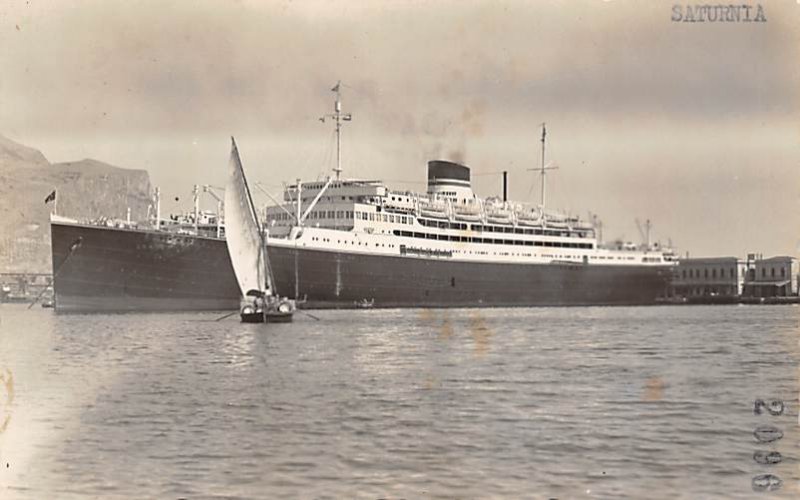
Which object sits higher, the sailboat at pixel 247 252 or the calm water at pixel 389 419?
the sailboat at pixel 247 252

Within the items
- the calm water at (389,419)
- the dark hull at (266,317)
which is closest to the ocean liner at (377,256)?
the dark hull at (266,317)

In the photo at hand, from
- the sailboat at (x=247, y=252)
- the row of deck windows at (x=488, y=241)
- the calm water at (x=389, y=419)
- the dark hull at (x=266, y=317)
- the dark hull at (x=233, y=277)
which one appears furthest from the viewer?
the row of deck windows at (x=488, y=241)

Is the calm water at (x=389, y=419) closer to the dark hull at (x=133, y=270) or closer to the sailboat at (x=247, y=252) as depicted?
the sailboat at (x=247, y=252)

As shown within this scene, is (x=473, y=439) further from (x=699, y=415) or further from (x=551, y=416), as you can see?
(x=699, y=415)

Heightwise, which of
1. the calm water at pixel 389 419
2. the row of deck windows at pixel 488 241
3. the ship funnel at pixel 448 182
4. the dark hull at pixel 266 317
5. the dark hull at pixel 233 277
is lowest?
the calm water at pixel 389 419

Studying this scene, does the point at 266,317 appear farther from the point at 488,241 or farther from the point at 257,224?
the point at 488,241

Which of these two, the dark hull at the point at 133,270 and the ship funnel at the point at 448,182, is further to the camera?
the ship funnel at the point at 448,182
